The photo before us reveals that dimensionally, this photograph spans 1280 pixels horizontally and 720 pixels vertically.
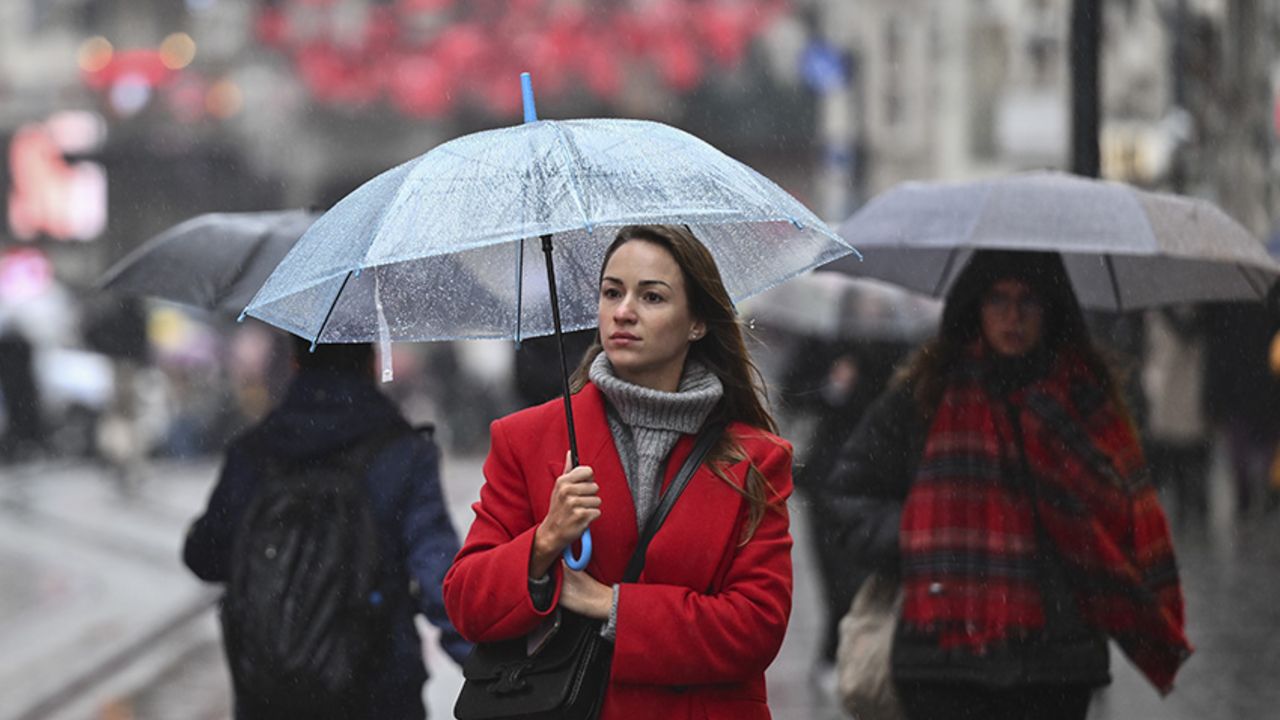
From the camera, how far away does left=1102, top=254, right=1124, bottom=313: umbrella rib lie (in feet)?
19.5

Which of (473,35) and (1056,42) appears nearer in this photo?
(1056,42)

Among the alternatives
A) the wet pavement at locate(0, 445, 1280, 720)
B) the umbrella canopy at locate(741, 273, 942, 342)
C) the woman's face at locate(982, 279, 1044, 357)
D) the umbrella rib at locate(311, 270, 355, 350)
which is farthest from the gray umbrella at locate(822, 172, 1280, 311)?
the umbrella canopy at locate(741, 273, 942, 342)

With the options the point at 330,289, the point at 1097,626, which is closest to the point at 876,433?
the point at 1097,626

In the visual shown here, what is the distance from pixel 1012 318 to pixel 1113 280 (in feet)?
2.97

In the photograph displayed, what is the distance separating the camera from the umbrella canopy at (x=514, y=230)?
142 inches

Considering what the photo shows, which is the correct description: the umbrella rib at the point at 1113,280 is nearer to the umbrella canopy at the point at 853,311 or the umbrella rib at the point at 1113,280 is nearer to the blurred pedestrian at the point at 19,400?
the umbrella canopy at the point at 853,311

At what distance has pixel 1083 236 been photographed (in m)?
5.10

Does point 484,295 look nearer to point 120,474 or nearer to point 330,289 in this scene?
point 330,289

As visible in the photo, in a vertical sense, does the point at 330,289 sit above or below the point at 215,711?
above

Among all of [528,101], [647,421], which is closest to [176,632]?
[528,101]

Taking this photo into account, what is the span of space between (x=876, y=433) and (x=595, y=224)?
1.98 m

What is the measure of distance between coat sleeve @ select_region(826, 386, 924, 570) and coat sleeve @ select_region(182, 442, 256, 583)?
154 cm

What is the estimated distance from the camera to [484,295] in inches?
170

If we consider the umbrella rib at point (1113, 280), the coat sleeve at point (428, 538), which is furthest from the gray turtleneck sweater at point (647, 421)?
the umbrella rib at point (1113, 280)
